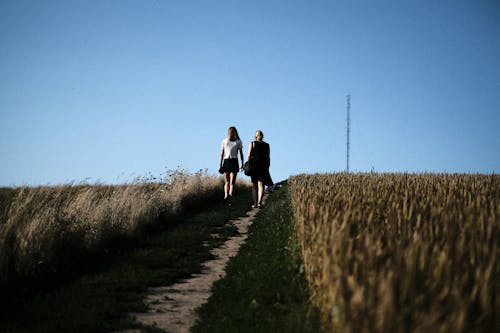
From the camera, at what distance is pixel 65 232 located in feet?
27.4

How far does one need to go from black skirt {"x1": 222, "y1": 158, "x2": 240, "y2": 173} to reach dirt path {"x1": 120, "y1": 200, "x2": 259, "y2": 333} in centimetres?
692

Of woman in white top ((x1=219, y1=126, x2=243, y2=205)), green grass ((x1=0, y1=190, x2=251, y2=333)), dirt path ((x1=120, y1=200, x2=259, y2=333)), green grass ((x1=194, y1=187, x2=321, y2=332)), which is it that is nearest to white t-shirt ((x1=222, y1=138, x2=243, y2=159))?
woman in white top ((x1=219, y1=126, x2=243, y2=205))

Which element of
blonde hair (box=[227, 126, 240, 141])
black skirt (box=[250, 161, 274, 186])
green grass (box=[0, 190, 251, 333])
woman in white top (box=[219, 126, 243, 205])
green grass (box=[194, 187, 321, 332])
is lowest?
green grass (box=[0, 190, 251, 333])

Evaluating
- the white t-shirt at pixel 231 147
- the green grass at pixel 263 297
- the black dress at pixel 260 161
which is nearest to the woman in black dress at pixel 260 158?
the black dress at pixel 260 161

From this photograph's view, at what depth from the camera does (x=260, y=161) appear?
52.7ft

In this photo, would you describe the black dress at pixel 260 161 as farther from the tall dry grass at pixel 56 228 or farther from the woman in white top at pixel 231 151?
the tall dry grass at pixel 56 228

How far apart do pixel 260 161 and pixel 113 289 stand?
31.6ft

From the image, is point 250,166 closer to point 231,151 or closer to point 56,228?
point 231,151

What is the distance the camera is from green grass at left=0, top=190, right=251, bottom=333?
18.3 ft

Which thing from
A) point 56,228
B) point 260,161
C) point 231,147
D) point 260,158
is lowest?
point 56,228

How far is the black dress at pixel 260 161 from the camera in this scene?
52.7 ft

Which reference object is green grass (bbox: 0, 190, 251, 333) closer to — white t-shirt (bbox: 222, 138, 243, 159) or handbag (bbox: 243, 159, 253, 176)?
handbag (bbox: 243, 159, 253, 176)

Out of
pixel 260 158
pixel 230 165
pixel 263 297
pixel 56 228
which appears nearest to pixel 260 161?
pixel 260 158

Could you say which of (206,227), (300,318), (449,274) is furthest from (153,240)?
(449,274)
